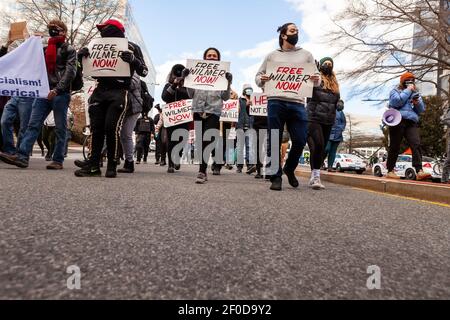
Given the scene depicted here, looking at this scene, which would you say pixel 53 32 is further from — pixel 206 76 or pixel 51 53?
pixel 206 76

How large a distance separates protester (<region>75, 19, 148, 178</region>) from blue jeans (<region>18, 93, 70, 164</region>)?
3.08ft

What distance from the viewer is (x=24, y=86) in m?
5.23

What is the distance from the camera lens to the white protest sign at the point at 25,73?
5242mm

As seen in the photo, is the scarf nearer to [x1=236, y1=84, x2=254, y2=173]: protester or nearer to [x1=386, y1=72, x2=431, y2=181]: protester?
[x1=236, y1=84, x2=254, y2=173]: protester

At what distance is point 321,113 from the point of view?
17.6 feet

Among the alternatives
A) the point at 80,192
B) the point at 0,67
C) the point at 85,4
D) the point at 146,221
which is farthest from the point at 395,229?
the point at 85,4

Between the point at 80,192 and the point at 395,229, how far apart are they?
2.36 metres

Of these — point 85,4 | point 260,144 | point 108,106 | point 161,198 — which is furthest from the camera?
point 85,4

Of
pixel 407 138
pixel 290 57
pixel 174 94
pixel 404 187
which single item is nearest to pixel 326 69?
pixel 290 57

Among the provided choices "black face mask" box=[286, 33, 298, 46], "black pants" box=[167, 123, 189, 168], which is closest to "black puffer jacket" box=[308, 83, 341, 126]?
"black face mask" box=[286, 33, 298, 46]

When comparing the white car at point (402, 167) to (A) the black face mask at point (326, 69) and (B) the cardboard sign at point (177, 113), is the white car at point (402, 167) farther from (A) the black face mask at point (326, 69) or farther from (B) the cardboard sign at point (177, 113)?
(A) the black face mask at point (326, 69)
